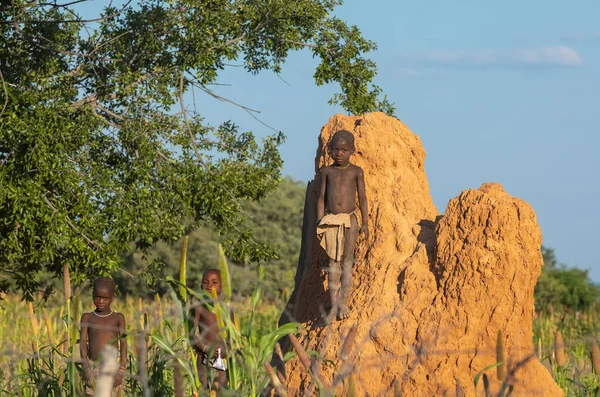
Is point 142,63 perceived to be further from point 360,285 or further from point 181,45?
point 360,285

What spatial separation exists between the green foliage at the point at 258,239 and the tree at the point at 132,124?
13.2 m

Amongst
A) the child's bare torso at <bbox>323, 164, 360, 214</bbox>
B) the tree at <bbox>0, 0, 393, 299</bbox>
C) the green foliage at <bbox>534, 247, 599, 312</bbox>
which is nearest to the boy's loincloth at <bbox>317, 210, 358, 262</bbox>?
the child's bare torso at <bbox>323, 164, 360, 214</bbox>

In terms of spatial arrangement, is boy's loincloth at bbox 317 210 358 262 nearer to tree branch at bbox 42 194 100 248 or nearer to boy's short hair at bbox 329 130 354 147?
boy's short hair at bbox 329 130 354 147

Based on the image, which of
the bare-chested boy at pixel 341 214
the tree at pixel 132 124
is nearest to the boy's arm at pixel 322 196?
the bare-chested boy at pixel 341 214

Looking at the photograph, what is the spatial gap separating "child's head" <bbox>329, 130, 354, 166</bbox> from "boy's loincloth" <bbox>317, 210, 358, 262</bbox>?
45 cm

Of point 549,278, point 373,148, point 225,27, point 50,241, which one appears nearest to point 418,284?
point 373,148

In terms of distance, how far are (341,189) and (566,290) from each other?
69.0 ft

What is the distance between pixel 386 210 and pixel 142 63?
6.57 m

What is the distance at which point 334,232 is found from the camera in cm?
648

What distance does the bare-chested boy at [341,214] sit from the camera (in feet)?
21.2

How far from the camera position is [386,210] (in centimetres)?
680

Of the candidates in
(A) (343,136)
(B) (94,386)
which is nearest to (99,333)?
(B) (94,386)

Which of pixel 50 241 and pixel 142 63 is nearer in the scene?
pixel 50 241

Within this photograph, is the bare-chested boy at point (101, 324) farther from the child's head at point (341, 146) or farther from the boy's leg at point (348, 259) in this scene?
the child's head at point (341, 146)
